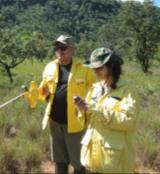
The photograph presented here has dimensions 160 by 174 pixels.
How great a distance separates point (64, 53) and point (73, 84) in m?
0.31

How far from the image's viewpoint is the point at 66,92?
4.89 metres

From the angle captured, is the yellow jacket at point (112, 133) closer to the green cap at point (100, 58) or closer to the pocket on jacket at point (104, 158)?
the pocket on jacket at point (104, 158)

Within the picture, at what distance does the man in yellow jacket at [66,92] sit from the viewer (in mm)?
4867

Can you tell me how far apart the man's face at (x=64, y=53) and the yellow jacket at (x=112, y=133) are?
1358 mm

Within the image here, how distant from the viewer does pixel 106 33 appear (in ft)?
223

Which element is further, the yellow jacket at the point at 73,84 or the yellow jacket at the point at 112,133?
the yellow jacket at the point at 73,84

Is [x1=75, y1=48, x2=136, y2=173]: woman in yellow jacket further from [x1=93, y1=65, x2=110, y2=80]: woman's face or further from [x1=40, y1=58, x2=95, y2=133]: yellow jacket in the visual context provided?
[x1=40, y1=58, x2=95, y2=133]: yellow jacket

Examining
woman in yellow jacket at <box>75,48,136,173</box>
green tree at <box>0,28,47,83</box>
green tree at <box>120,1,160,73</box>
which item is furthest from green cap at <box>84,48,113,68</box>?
green tree at <box>120,1,160,73</box>

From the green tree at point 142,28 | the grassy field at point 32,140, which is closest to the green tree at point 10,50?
the grassy field at point 32,140

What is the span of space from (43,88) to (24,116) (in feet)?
9.50

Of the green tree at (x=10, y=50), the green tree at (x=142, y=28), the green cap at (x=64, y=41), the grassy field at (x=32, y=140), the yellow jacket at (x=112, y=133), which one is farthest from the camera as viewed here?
the green tree at (x=142, y=28)

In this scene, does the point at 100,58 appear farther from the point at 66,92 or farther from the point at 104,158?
the point at 66,92

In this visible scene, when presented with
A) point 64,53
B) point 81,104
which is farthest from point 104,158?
point 64,53

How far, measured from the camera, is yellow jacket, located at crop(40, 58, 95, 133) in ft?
A: 16.0
